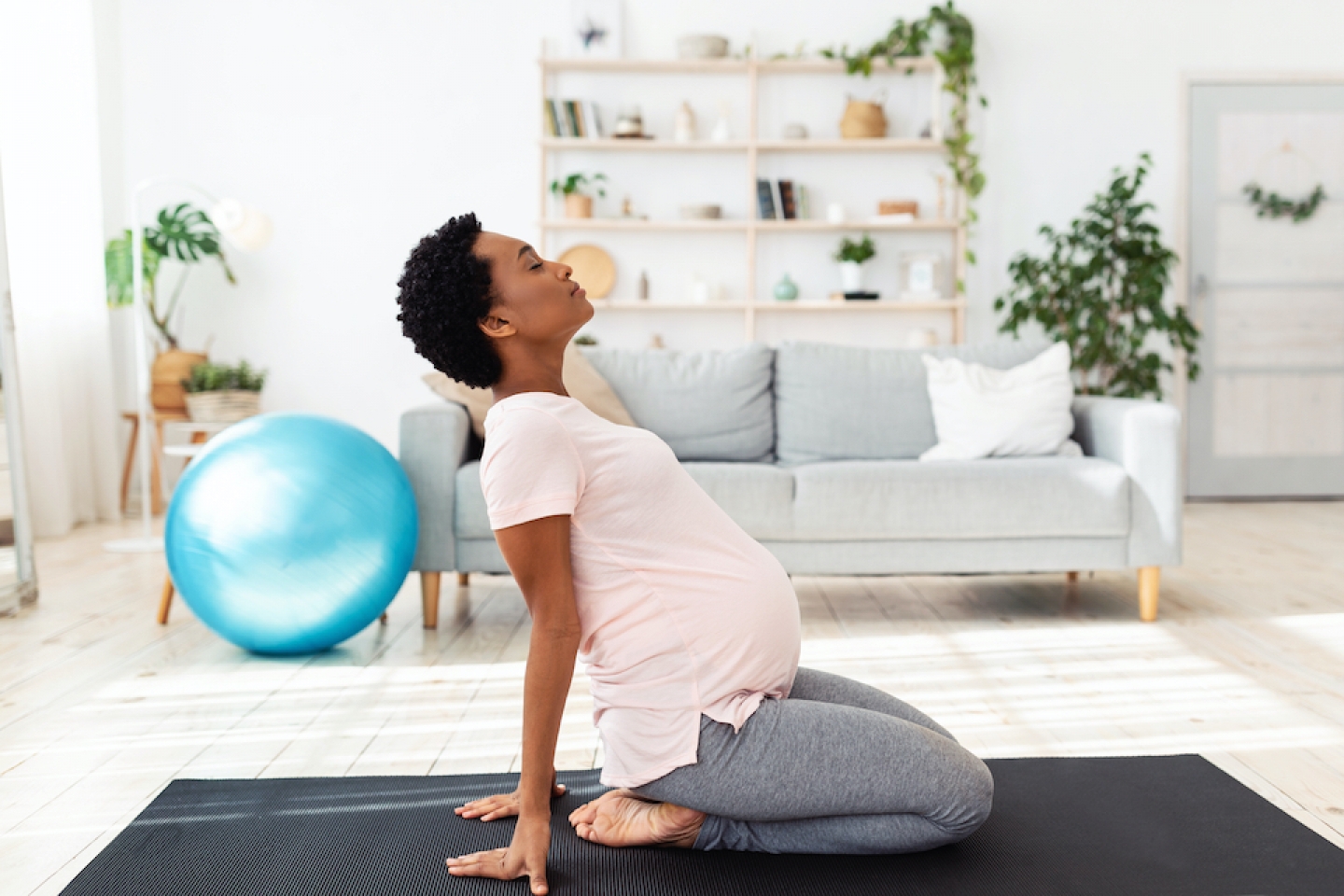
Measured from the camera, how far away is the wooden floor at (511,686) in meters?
1.98

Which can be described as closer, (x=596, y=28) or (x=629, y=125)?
(x=629, y=125)

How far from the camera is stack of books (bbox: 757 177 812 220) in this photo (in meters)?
5.48

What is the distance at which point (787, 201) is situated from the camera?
5.49 m

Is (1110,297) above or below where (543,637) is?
above

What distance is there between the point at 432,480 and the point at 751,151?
2.98 metres

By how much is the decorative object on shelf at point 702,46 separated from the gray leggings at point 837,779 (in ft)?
14.6

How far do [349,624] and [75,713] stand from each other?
61cm

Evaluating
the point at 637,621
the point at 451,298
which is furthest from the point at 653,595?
the point at 451,298

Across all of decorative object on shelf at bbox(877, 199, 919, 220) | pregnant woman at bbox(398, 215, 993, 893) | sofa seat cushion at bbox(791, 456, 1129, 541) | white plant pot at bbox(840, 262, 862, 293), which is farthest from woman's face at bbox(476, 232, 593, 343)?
decorative object on shelf at bbox(877, 199, 919, 220)

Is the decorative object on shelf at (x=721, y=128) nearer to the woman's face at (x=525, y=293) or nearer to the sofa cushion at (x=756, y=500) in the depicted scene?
the sofa cushion at (x=756, y=500)

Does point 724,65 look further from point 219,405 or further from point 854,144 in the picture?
point 219,405

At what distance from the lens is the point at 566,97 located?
5.59 metres

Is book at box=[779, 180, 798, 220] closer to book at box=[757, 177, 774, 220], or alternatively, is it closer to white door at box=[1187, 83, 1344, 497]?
book at box=[757, 177, 774, 220]

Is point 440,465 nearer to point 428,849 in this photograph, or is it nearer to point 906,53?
point 428,849
